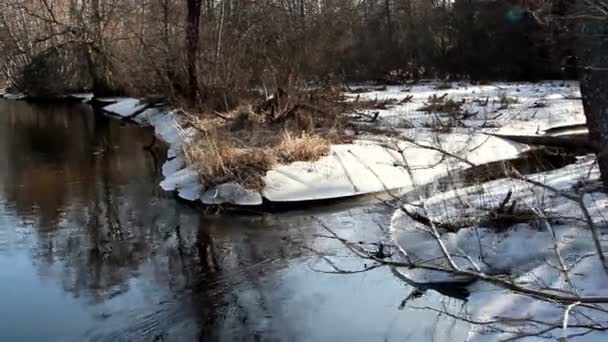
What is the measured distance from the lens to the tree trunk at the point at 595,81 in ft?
18.2

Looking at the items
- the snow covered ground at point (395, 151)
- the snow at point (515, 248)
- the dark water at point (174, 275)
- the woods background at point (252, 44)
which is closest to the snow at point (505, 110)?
the snow covered ground at point (395, 151)

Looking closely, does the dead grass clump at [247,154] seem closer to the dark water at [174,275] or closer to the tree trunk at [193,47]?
the dark water at [174,275]

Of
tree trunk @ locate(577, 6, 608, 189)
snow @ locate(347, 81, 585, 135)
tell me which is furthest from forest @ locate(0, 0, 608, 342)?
snow @ locate(347, 81, 585, 135)

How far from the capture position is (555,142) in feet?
53.9

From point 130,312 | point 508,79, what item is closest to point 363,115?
point 130,312

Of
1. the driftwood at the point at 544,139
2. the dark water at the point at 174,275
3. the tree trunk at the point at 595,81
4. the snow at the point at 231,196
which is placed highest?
the tree trunk at the point at 595,81

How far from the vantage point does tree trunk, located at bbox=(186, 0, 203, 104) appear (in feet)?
70.8

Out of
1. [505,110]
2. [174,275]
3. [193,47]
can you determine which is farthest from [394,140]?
[193,47]

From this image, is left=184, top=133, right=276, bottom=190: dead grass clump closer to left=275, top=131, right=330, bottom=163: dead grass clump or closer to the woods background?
left=275, top=131, right=330, bottom=163: dead grass clump

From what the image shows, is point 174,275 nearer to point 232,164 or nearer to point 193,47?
point 232,164

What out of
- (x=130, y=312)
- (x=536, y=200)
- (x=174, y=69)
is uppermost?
(x=174, y=69)

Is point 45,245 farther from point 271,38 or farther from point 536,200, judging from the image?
point 271,38

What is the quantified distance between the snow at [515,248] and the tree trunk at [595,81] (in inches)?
17.5

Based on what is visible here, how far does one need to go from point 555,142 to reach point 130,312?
12.4 meters
